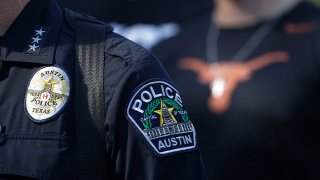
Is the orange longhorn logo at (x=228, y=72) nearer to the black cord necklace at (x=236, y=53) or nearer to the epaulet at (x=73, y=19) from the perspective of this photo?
the black cord necklace at (x=236, y=53)

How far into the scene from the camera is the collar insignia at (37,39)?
4.95 ft

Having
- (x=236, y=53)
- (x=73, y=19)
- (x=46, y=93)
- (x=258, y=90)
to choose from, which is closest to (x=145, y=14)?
(x=236, y=53)

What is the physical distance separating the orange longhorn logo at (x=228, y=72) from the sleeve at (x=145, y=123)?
113 centimetres

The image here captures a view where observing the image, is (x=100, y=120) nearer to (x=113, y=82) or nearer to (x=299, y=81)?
(x=113, y=82)

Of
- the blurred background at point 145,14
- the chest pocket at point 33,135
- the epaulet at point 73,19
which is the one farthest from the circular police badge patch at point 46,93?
the blurred background at point 145,14

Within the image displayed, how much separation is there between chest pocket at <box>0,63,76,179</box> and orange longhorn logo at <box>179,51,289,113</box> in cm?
125

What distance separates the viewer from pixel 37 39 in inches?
60.1

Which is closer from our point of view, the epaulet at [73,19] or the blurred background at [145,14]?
the epaulet at [73,19]

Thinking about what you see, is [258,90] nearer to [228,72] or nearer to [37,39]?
[228,72]

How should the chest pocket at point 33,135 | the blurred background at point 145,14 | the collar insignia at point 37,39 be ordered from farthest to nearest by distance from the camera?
the blurred background at point 145,14 < the collar insignia at point 37,39 < the chest pocket at point 33,135

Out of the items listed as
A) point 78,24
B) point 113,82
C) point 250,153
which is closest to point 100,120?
point 113,82

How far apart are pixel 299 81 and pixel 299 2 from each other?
0.31 metres

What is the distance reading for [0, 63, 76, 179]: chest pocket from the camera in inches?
54.9

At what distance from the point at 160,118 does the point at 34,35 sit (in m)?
0.28
